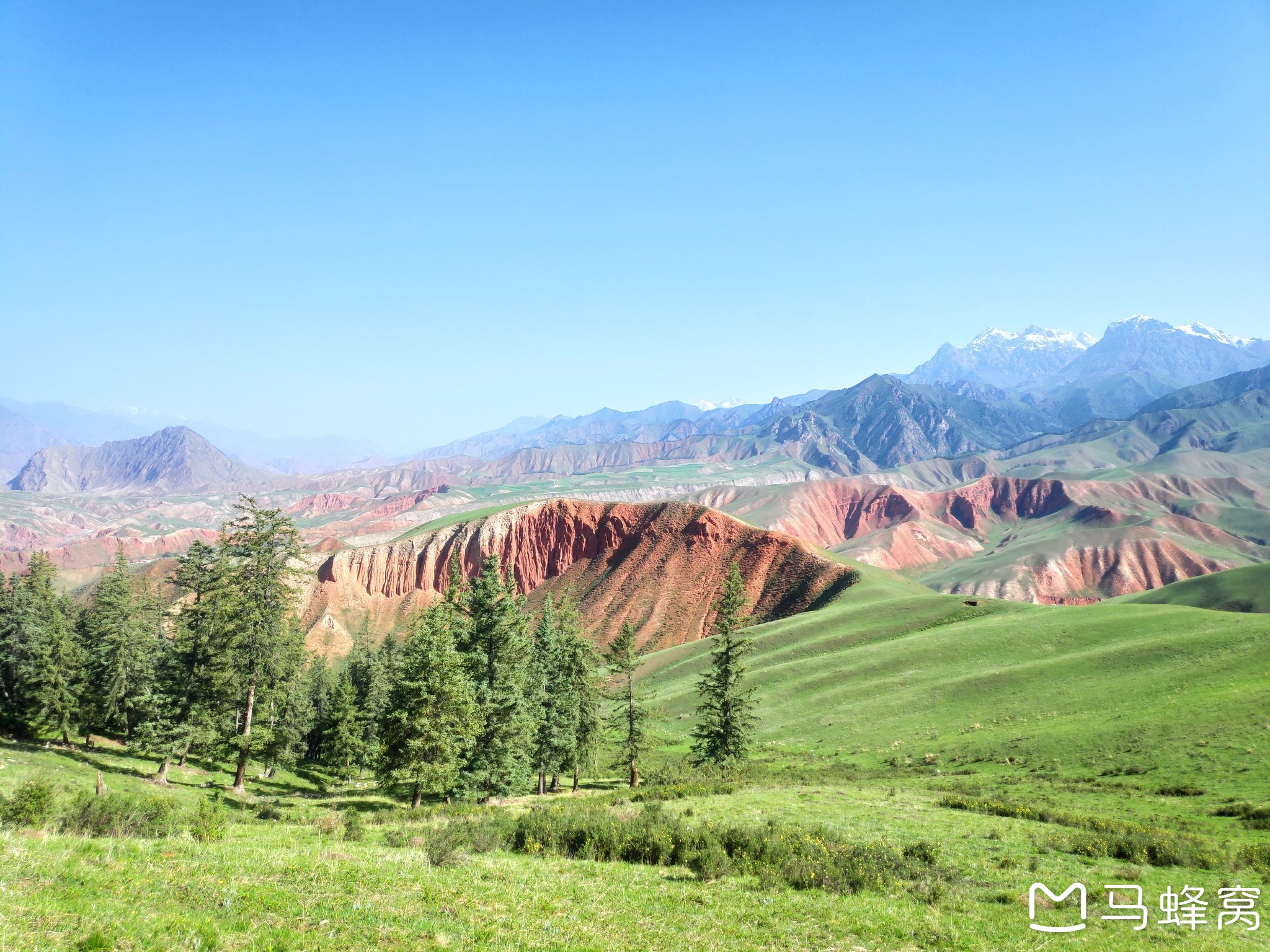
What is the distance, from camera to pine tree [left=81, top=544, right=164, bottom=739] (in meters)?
47.8

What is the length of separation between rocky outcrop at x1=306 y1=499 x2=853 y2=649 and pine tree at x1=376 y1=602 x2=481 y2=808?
78.7 meters

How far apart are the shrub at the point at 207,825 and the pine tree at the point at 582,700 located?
24.8 m

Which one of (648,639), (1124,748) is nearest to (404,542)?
(648,639)

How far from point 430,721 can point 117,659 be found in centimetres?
3448

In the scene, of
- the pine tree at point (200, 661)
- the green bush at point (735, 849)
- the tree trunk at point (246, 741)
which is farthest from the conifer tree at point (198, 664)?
the green bush at point (735, 849)

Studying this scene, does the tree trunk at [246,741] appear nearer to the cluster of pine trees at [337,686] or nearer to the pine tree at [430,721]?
the cluster of pine trees at [337,686]

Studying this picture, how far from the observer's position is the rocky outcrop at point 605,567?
117 meters

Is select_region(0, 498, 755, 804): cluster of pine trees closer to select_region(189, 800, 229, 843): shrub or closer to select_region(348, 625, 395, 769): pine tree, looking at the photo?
select_region(348, 625, 395, 769): pine tree

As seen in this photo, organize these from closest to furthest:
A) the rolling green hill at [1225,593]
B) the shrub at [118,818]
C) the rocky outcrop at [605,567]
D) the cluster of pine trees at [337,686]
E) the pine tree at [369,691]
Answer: the shrub at [118,818], the cluster of pine trees at [337,686], the pine tree at [369,691], the rolling green hill at [1225,593], the rocky outcrop at [605,567]

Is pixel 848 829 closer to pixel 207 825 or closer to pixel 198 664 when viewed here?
pixel 207 825

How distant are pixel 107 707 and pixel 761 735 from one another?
5169 centimetres

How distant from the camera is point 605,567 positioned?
14275cm

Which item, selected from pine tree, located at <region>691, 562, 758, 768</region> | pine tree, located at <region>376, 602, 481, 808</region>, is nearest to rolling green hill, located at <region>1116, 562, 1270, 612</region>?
pine tree, located at <region>691, 562, 758, 768</region>

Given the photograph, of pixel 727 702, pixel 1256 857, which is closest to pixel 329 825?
pixel 727 702
